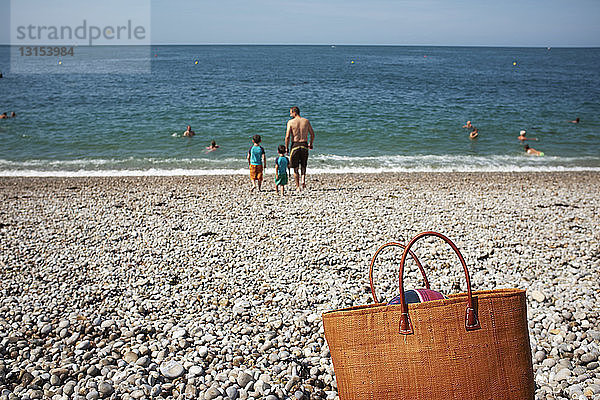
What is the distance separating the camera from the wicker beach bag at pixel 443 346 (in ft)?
7.14

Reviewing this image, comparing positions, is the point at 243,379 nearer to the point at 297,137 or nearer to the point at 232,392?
the point at 232,392

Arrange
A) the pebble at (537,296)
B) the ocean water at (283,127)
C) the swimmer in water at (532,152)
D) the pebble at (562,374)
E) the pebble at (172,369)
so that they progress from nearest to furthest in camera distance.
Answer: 1. the pebble at (562,374)
2. the pebble at (172,369)
3. the pebble at (537,296)
4. the ocean water at (283,127)
5. the swimmer in water at (532,152)

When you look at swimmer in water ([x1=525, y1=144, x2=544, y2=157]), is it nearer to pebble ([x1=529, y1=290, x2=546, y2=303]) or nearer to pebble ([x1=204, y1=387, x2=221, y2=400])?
pebble ([x1=529, y1=290, x2=546, y2=303])

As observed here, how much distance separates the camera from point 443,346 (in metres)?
2.18

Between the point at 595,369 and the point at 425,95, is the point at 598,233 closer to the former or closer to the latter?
the point at 595,369

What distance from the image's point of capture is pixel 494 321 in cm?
219

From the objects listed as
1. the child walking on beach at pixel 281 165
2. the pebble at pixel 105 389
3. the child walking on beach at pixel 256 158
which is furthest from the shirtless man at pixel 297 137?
the pebble at pixel 105 389

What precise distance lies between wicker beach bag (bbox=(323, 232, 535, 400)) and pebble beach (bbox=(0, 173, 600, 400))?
6.18 ft

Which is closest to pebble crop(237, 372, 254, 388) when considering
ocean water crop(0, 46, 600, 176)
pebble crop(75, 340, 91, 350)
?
pebble crop(75, 340, 91, 350)

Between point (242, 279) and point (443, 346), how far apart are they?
14.0ft

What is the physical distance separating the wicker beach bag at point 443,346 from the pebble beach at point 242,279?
6.18 ft

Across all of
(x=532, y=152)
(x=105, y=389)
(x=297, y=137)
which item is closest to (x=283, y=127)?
(x=532, y=152)

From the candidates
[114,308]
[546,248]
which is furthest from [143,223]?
[546,248]

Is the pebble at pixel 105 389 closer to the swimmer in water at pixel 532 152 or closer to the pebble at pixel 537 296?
the pebble at pixel 537 296
